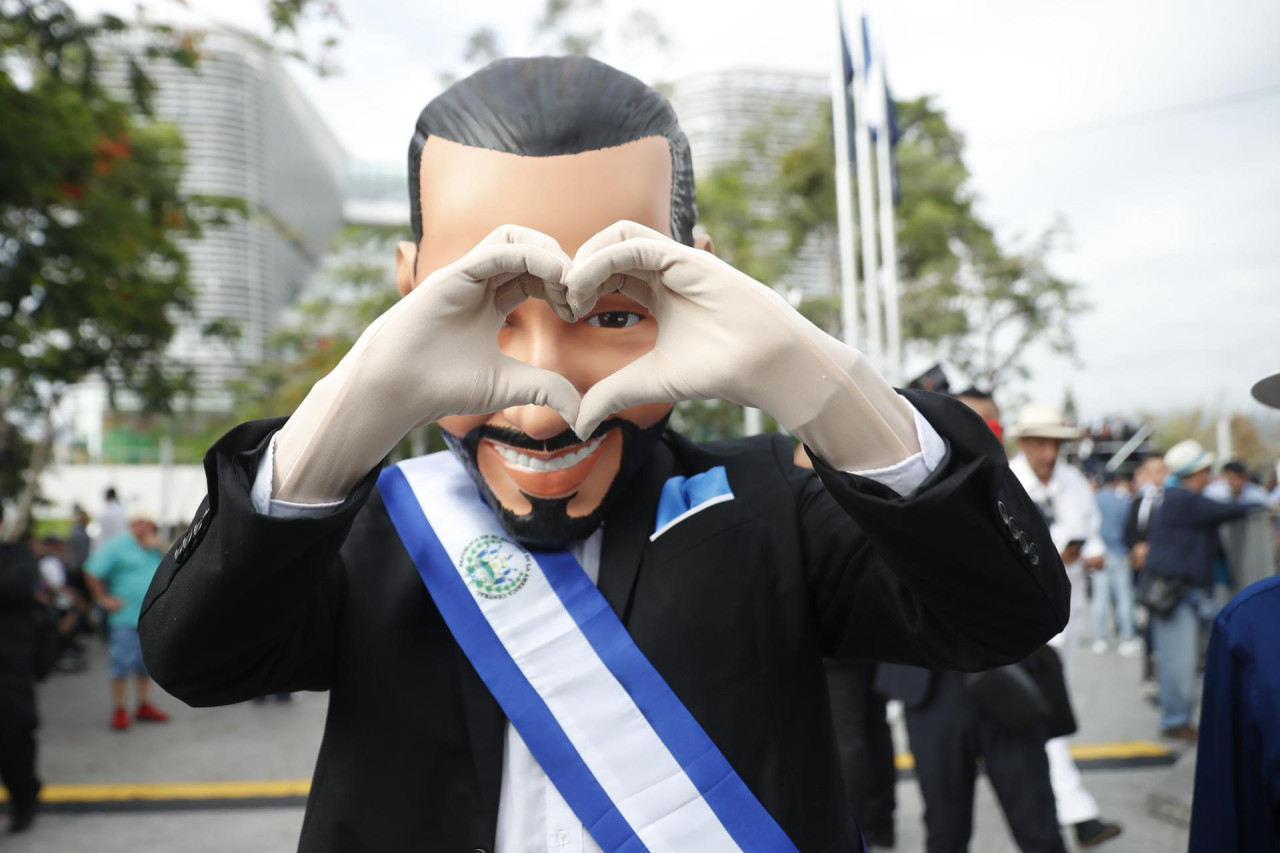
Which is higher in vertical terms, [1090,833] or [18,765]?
[18,765]

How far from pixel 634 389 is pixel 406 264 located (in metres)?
0.71

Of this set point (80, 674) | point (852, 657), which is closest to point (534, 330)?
point (852, 657)

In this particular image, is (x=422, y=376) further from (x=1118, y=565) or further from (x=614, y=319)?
(x=1118, y=565)

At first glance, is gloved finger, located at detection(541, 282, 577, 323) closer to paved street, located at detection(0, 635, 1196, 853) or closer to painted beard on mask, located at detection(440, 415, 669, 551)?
painted beard on mask, located at detection(440, 415, 669, 551)

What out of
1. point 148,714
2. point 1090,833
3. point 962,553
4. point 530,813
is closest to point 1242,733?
point 962,553

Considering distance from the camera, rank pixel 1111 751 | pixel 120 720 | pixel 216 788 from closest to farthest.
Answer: pixel 216 788 → pixel 1111 751 → pixel 120 720

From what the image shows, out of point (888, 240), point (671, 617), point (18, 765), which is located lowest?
point (18, 765)

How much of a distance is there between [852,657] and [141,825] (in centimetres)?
483

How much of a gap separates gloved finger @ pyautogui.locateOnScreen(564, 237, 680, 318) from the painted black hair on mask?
0.39 m

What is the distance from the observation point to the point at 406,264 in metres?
1.85

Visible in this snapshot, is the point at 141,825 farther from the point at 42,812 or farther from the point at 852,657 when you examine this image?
the point at 852,657

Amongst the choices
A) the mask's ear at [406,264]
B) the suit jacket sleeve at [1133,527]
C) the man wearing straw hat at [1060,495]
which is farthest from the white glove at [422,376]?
the suit jacket sleeve at [1133,527]

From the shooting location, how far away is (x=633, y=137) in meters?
1.64

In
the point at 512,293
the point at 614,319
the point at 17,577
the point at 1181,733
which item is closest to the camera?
the point at 512,293
